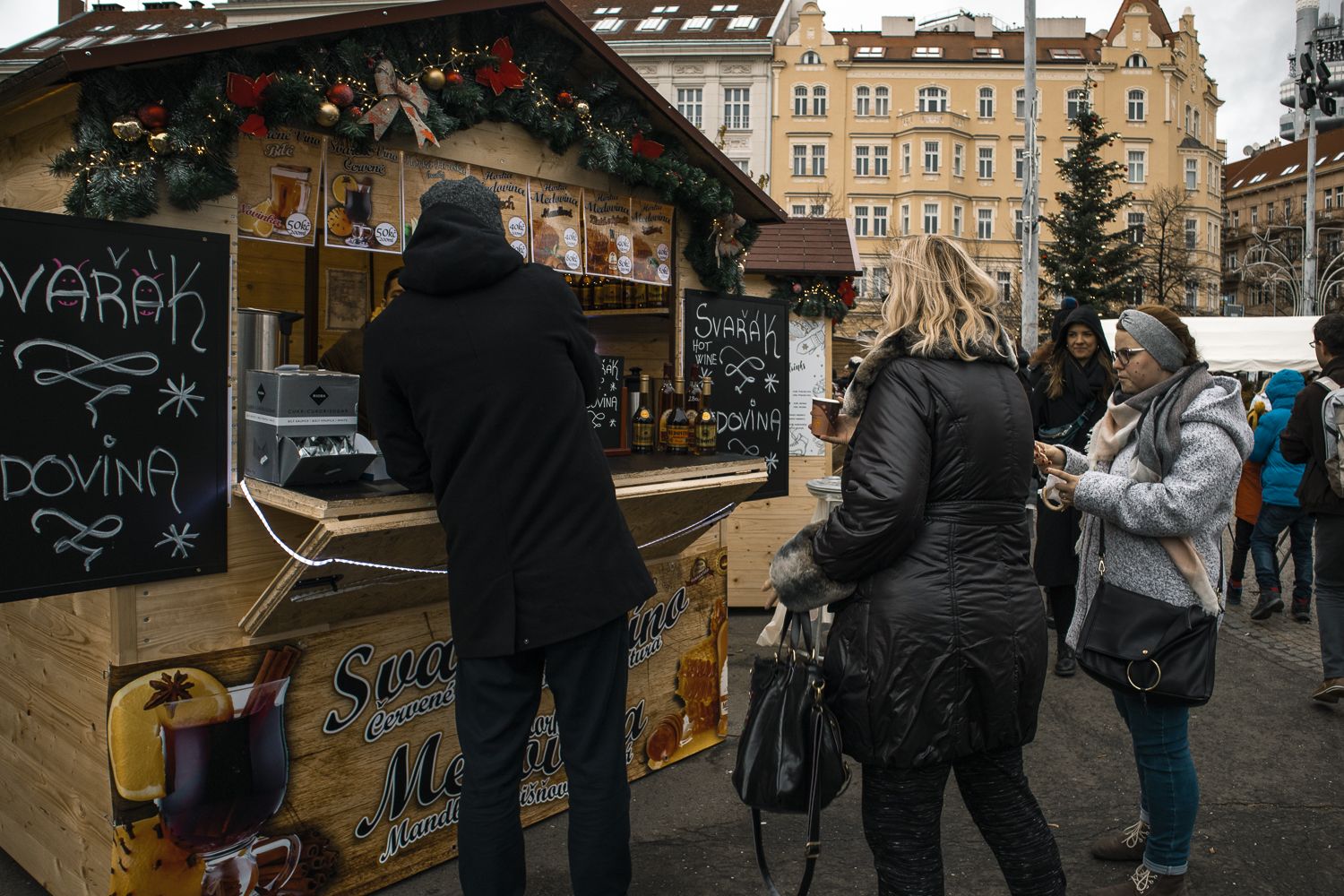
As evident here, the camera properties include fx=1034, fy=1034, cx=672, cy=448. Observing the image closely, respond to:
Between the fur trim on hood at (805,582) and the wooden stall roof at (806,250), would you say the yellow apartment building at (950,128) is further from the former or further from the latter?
the fur trim on hood at (805,582)

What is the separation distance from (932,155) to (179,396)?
1936 inches

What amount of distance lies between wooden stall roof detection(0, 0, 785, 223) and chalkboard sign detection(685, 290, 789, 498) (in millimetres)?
668

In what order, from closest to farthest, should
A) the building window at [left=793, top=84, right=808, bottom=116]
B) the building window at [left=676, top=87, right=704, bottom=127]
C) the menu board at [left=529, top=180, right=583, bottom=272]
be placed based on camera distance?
the menu board at [left=529, top=180, right=583, bottom=272] → the building window at [left=676, top=87, right=704, bottom=127] → the building window at [left=793, top=84, right=808, bottom=116]

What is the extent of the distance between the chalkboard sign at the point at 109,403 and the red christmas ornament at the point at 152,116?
0.93 ft

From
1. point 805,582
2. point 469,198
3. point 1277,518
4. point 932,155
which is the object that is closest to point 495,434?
point 469,198

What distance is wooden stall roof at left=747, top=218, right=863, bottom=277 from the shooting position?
7234mm

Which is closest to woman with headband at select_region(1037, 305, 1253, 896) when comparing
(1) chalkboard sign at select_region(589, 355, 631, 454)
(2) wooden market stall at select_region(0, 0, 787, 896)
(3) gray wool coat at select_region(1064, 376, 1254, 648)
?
(3) gray wool coat at select_region(1064, 376, 1254, 648)

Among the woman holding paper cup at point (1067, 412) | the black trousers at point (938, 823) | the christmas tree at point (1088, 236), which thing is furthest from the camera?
the christmas tree at point (1088, 236)

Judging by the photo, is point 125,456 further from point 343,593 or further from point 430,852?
point 430,852

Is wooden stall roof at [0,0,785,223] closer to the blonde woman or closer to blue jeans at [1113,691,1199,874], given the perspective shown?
the blonde woman

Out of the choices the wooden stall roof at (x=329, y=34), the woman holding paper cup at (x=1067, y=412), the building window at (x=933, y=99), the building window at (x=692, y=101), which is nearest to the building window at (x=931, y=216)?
the building window at (x=933, y=99)

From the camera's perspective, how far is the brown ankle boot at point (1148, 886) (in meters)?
3.23

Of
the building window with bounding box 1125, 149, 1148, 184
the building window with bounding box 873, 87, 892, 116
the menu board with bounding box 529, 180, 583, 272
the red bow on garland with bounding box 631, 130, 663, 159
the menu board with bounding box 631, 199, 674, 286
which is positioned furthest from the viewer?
the building window with bounding box 1125, 149, 1148, 184

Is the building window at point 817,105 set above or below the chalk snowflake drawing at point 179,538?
above
